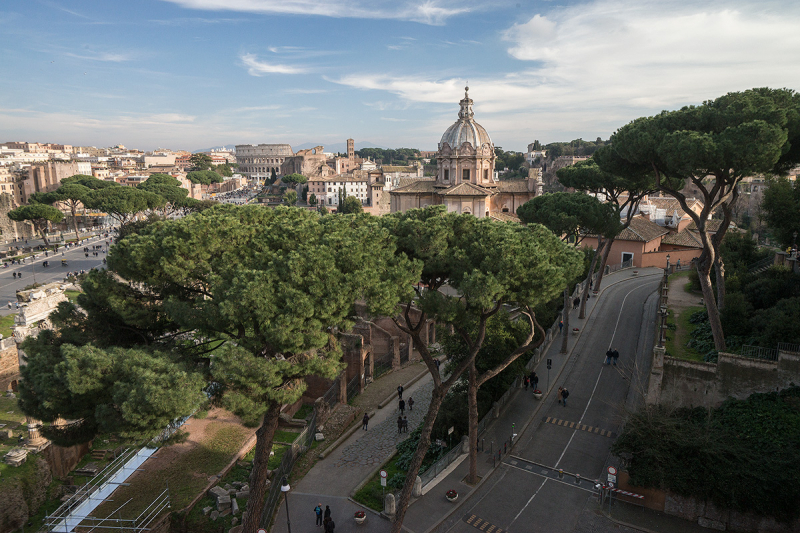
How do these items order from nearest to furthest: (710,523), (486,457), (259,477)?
(710,523) < (259,477) < (486,457)

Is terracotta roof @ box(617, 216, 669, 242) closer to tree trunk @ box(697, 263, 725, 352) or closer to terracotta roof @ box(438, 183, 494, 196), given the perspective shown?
terracotta roof @ box(438, 183, 494, 196)

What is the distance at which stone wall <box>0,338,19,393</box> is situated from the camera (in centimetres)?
1964

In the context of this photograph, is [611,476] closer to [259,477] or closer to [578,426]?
[578,426]

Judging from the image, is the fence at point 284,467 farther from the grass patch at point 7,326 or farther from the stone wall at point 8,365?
the grass patch at point 7,326

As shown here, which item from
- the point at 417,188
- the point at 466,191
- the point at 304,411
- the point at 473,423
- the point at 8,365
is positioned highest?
the point at 417,188

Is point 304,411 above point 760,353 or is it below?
below

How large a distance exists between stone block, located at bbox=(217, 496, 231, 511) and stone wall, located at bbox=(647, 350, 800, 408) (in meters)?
11.9

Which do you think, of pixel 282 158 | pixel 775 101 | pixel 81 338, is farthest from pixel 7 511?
pixel 282 158

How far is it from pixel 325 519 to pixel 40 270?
1503 inches

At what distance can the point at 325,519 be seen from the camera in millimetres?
11578

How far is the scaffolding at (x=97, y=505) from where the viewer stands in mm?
11781

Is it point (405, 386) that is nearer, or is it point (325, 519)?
point (325, 519)

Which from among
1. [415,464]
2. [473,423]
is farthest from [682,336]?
[415,464]

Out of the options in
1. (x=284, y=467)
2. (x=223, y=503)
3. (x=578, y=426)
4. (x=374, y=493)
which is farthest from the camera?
(x=578, y=426)
